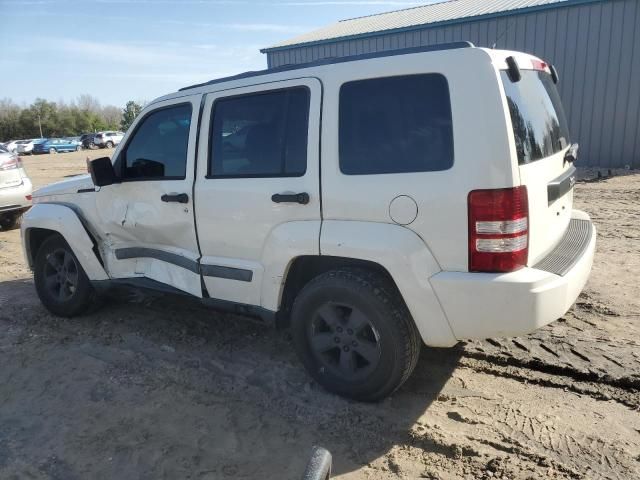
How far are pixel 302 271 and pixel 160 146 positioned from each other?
1646mm

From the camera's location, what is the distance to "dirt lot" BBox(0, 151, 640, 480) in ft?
8.93

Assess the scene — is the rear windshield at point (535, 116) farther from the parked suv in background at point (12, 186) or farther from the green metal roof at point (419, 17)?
the green metal roof at point (419, 17)

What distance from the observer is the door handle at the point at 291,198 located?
3145mm

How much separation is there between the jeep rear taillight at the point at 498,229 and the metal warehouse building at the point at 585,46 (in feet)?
39.3

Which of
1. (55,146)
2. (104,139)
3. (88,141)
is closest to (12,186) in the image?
(104,139)

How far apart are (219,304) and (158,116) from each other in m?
1.64

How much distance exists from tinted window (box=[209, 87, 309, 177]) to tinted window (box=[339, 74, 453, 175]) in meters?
0.33

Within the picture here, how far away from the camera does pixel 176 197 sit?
3826mm

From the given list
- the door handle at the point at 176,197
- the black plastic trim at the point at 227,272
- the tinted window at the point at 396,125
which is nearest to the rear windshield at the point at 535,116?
the tinted window at the point at 396,125

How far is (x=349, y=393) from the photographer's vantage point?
10.6 feet

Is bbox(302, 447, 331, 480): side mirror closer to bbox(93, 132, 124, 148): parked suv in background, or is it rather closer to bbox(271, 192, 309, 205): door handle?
bbox(271, 192, 309, 205): door handle

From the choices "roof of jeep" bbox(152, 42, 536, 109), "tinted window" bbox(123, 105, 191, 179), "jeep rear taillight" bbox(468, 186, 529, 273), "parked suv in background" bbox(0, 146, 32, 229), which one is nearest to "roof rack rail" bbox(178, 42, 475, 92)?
"roof of jeep" bbox(152, 42, 536, 109)

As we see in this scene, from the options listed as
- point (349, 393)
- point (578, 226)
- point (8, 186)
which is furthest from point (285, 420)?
point (8, 186)

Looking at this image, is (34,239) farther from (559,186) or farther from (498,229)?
(559,186)
